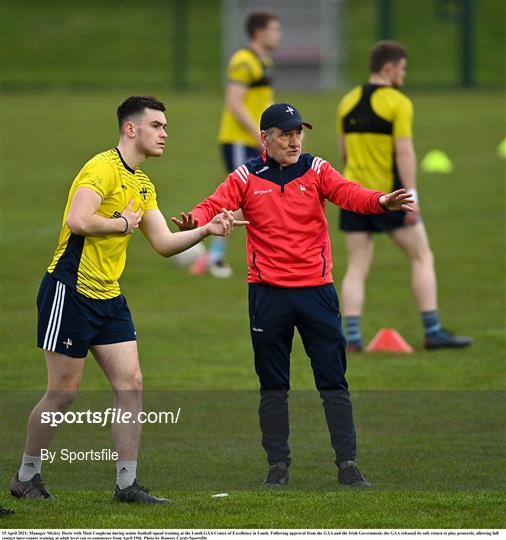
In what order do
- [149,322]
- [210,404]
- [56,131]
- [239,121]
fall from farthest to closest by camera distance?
[56,131]
[239,121]
[149,322]
[210,404]

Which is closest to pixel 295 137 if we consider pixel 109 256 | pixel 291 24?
pixel 109 256

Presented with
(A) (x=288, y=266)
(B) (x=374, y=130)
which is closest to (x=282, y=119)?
(A) (x=288, y=266)

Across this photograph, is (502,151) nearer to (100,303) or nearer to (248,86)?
(248,86)

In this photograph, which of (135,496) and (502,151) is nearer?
(135,496)


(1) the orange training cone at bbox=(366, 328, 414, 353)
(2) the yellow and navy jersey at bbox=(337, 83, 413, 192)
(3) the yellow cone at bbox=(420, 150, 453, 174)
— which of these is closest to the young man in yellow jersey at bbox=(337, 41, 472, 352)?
(2) the yellow and navy jersey at bbox=(337, 83, 413, 192)

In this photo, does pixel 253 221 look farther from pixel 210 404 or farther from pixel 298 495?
pixel 210 404

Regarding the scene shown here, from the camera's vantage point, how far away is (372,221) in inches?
442

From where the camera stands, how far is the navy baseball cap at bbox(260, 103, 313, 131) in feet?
24.1

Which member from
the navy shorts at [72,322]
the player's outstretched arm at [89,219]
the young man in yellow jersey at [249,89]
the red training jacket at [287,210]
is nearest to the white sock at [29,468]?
the navy shorts at [72,322]

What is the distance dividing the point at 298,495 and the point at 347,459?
1.48 ft

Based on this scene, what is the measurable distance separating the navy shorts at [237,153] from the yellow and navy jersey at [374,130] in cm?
363

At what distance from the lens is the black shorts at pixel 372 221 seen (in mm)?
11211

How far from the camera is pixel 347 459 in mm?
7340

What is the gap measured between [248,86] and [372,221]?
400 centimetres
